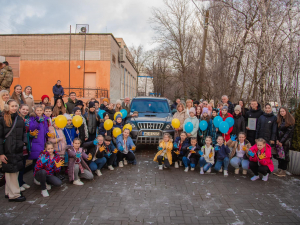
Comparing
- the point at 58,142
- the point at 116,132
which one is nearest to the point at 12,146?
the point at 58,142

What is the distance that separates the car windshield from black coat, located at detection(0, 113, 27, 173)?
5.08 meters

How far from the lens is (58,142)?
514cm

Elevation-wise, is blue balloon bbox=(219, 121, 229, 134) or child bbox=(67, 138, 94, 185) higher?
blue balloon bbox=(219, 121, 229, 134)

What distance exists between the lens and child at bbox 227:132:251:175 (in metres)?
5.70

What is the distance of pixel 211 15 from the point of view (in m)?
15.3


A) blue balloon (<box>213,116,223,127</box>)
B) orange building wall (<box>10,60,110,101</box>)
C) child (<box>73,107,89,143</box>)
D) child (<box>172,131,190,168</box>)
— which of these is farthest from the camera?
orange building wall (<box>10,60,110,101</box>)

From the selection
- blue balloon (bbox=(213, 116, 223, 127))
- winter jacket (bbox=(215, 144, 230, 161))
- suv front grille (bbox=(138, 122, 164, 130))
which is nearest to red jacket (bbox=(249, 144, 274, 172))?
winter jacket (bbox=(215, 144, 230, 161))

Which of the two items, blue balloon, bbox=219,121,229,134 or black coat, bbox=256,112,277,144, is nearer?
black coat, bbox=256,112,277,144

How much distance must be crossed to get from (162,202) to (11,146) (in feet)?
9.62

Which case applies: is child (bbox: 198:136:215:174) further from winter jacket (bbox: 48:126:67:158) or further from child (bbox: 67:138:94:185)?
winter jacket (bbox: 48:126:67:158)

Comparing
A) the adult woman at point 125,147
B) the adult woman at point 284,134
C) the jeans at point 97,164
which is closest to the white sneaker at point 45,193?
the jeans at point 97,164

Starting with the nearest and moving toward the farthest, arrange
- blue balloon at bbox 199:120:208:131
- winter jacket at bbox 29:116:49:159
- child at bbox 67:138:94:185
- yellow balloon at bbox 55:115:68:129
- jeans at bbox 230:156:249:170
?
winter jacket at bbox 29:116:49:159, child at bbox 67:138:94:185, yellow balloon at bbox 55:115:68:129, jeans at bbox 230:156:249:170, blue balloon at bbox 199:120:208:131

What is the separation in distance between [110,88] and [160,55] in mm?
11421

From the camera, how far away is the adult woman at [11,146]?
3.88 metres
